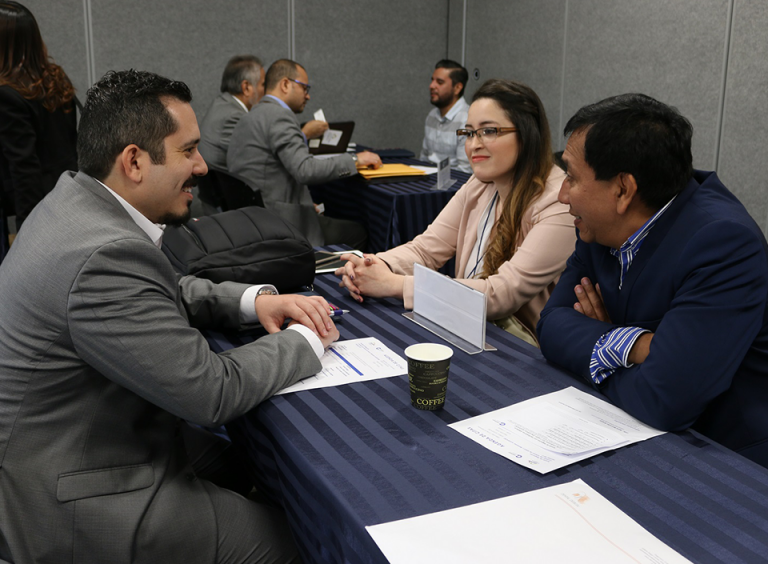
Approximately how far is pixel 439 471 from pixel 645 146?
0.68 metres

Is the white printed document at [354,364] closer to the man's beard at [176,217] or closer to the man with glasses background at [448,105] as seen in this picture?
the man's beard at [176,217]

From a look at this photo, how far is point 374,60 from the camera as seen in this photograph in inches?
248

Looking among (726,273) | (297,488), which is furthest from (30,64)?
(726,273)

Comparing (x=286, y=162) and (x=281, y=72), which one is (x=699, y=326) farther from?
(x=281, y=72)

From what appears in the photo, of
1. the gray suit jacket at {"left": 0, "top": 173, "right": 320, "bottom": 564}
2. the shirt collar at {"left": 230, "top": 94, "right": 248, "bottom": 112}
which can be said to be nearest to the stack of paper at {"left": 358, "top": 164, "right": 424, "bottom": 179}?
the shirt collar at {"left": 230, "top": 94, "right": 248, "bottom": 112}

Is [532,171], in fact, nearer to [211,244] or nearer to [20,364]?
[211,244]

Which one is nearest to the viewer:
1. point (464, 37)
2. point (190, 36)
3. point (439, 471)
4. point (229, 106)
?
point (439, 471)

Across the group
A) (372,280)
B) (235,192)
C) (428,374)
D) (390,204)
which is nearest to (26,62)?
(235,192)

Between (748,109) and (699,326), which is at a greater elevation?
(748,109)

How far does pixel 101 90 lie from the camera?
4.11ft

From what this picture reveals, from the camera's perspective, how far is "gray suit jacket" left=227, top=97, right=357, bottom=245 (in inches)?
146

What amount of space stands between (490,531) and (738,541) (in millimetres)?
303

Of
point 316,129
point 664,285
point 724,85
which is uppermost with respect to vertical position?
point 724,85

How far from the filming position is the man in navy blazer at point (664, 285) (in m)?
1.11
